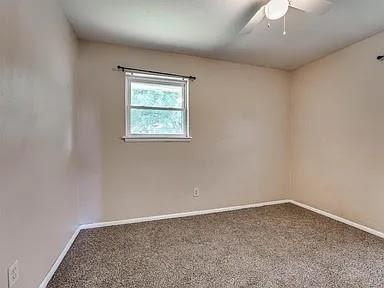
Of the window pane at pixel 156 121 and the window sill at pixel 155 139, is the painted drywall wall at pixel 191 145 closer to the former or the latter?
the window sill at pixel 155 139

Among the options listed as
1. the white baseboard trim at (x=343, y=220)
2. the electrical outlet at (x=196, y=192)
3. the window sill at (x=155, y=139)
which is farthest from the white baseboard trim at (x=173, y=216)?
the window sill at (x=155, y=139)

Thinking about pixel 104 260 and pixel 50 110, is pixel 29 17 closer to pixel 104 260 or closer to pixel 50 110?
pixel 50 110

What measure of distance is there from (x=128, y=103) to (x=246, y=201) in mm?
2379

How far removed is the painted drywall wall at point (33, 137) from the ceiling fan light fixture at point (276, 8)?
1.73 meters

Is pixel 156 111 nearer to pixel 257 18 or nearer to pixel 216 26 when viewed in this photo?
pixel 216 26

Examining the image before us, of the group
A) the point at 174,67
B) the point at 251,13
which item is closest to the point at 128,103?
the point at 174,67

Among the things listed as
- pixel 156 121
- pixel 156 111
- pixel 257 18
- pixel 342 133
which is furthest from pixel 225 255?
pixel 342 133

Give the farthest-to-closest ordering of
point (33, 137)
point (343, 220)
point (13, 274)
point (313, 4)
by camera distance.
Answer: point (343, 220) < point (313, 4) < point (33, 137) < point (13, 274)

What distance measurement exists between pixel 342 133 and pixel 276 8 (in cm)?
215

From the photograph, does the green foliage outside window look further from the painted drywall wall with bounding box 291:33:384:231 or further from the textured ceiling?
the painted drywall wall with bounding box 291:33:384:231

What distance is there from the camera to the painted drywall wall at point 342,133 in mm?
2797

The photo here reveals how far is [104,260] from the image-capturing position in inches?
85.7

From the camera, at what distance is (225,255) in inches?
89.3

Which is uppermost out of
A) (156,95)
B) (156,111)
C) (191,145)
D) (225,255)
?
(156,95)
